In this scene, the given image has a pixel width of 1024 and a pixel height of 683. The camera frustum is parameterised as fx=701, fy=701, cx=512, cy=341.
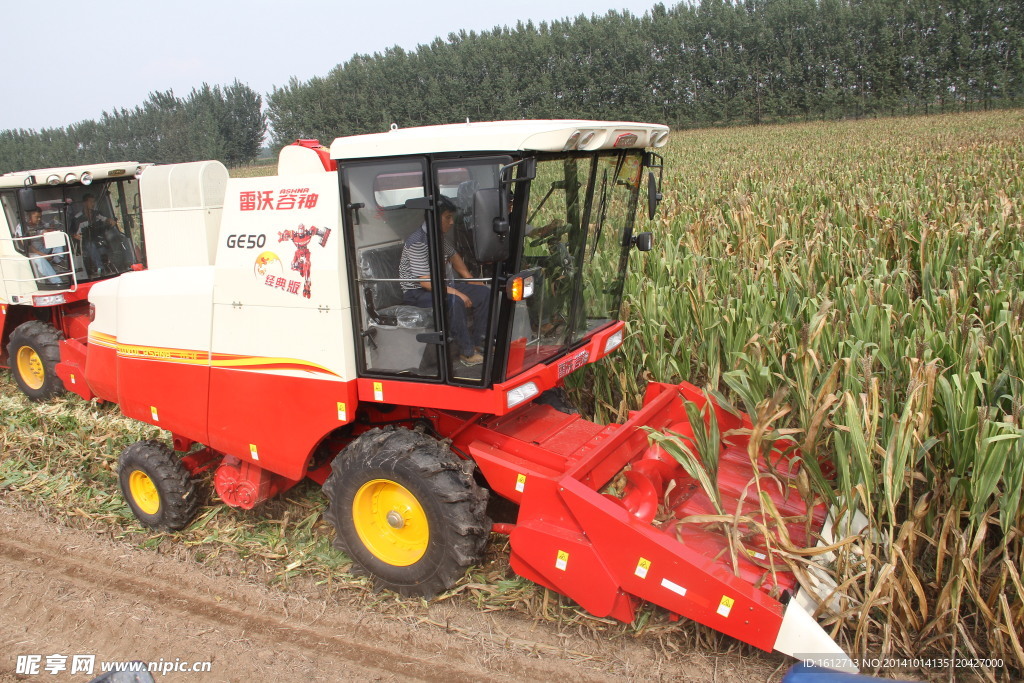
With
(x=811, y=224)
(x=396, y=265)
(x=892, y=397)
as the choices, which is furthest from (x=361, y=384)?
(x=811, y=224)

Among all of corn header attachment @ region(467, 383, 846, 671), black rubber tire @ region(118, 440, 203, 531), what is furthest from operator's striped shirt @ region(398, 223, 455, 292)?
black rubber tire @ region(118, 440, 203, 531)

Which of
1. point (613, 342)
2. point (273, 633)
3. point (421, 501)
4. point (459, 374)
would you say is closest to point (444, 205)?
point (459, 374)

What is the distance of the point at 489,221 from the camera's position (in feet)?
9.09

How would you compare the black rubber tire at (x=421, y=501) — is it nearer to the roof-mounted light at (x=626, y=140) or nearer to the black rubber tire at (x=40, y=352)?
the roof-mounted light at (x=626, y=140)

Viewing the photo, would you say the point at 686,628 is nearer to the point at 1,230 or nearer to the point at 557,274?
the point at 557,274

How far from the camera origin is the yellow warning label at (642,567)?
9.55 feet

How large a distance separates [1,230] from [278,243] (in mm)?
5105

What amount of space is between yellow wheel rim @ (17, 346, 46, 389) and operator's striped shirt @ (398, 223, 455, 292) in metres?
5.34

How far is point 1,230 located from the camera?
6844 mm

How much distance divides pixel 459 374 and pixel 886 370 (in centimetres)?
213

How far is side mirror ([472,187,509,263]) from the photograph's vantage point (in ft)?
9.05

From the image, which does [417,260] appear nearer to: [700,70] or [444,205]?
[444,205]

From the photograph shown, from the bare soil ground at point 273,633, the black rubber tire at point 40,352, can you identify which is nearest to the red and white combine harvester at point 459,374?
the bare soil ground at point 273,633

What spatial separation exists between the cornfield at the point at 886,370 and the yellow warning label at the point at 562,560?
1.02m
